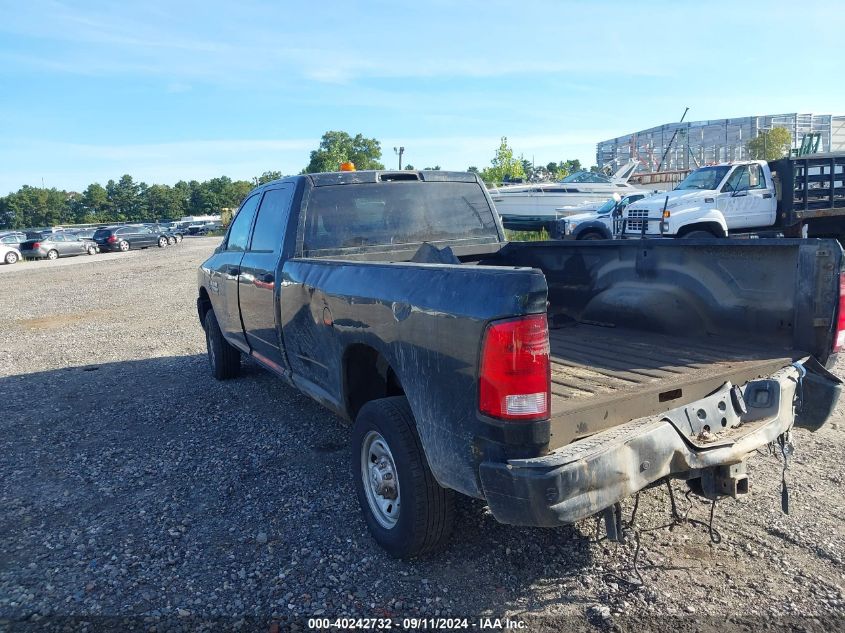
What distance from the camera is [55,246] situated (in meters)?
36.0

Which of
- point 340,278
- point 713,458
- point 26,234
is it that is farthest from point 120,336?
point 26,234

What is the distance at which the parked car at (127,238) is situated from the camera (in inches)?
1575

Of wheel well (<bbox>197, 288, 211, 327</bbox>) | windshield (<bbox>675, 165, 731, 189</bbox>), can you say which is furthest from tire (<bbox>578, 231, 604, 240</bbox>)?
wheel well (<bbox>197, 288, 211, 327</bbox>)

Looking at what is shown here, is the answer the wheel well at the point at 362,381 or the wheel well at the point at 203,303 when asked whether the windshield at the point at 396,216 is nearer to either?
the wheel well at the point at 362,381

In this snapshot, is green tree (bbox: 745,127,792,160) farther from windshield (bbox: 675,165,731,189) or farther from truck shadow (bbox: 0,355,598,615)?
truck shadow (bbox: 0,355,598,615)

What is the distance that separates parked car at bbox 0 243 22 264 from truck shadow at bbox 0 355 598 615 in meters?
32.7

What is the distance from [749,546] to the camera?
3281mm

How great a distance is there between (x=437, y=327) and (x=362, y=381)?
47.2 inches

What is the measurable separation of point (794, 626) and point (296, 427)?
3713 millimetres

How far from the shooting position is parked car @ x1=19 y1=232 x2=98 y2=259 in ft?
115

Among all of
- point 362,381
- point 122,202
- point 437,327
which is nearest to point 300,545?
point 362,381

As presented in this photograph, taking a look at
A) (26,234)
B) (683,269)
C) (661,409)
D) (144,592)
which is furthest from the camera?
(26,234)

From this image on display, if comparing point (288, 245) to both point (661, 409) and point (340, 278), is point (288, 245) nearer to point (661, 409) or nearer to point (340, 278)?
point (340, 278)

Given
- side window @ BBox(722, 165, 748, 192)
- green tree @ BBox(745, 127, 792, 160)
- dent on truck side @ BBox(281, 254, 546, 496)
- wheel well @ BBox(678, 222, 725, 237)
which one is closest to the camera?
dent on truck side @ BBox(281, 254, 546, 496)
